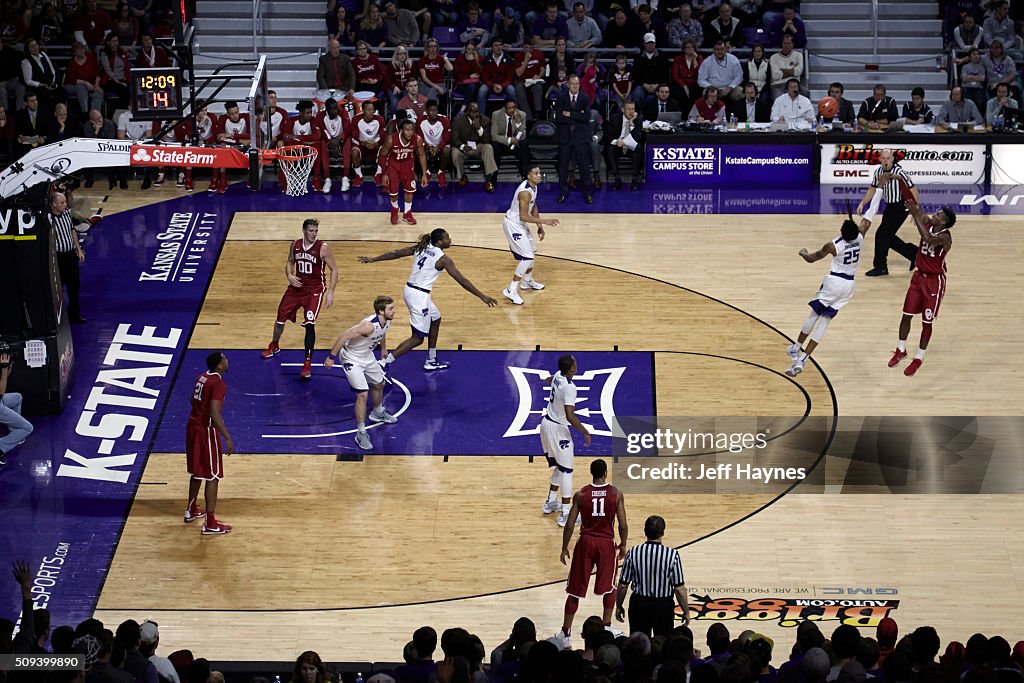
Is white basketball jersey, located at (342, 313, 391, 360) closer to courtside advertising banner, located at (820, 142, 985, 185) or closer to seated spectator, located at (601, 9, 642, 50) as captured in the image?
courtside advertising banner, located at (820, 142, 985, 185)

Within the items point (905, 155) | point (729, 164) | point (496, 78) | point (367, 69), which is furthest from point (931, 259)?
point (367, 69)

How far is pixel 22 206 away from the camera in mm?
16859

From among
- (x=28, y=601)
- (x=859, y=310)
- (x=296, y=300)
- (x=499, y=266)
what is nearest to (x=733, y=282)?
(x=859, y=310)

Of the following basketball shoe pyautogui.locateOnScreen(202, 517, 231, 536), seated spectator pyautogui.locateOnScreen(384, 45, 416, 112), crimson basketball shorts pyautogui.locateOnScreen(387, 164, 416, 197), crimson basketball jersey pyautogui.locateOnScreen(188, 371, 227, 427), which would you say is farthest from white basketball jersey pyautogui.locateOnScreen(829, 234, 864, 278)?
seated spectator pyautogui.locateOnScreen(384, 45, 416, 112)

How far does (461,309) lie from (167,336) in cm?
388

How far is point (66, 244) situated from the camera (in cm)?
1862

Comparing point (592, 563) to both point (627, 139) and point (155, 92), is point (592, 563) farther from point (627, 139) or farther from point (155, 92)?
point (627, 139)

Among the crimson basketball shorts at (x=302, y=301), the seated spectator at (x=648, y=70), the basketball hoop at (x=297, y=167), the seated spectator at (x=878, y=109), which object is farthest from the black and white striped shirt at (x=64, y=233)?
the seated spectator at (x=878, y=109)

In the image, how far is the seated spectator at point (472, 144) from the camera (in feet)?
81.8

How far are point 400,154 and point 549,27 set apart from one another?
5.67m

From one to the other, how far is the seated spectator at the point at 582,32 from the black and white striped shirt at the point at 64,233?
1149 cm

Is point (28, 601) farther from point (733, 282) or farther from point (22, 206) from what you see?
point (733, 282)

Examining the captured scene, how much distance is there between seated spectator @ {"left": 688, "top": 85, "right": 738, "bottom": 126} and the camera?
25.6 m

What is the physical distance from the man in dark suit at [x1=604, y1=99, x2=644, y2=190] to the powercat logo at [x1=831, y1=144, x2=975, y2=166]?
10.9ft
